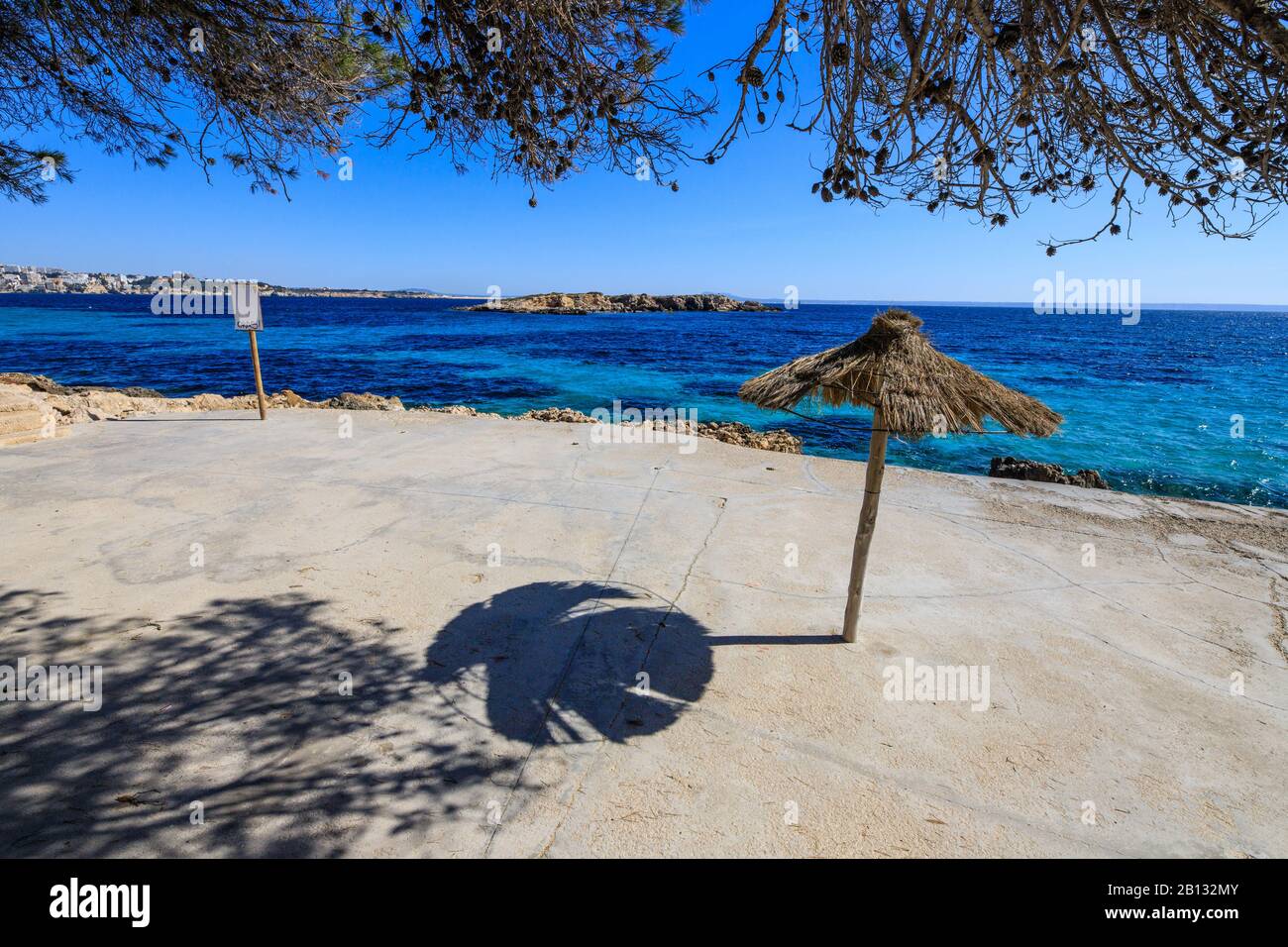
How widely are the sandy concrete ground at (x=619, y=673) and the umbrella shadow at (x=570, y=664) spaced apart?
0.09 feet

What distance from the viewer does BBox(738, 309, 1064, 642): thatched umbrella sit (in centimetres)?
418

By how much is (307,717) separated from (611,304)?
403ft

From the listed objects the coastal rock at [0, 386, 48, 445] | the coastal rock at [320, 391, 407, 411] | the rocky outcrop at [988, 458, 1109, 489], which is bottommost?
→ the rocky outcrop at [988, 458, 1109, 489]

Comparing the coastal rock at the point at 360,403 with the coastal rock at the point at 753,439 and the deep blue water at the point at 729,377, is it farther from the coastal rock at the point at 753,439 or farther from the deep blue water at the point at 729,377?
the coastal rock at the point at 753,439

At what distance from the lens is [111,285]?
174875mm

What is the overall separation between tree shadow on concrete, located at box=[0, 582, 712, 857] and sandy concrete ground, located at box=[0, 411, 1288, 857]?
0.02 metres

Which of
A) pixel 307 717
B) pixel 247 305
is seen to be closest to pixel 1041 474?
pixel 307 717

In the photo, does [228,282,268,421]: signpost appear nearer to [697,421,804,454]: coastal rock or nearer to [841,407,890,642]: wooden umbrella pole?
[697,421,804,454]: coastal rock

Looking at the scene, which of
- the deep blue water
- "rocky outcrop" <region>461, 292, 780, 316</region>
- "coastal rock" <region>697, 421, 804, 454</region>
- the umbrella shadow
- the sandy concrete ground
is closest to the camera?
the sandy concrete ground
